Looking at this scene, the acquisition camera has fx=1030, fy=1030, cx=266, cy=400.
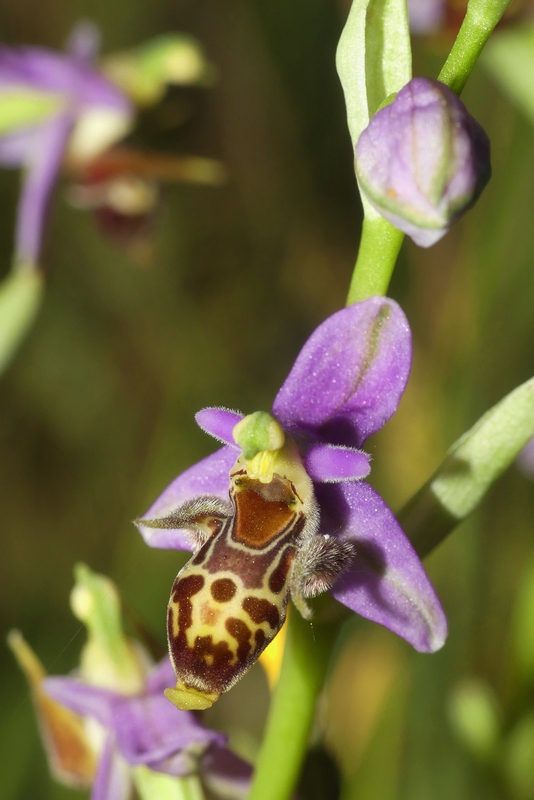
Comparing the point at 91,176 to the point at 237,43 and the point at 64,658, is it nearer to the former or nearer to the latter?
the point at 64,658

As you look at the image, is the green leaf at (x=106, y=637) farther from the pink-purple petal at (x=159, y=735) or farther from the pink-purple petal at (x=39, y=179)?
the pink-purple petal at (x=39, y=179)

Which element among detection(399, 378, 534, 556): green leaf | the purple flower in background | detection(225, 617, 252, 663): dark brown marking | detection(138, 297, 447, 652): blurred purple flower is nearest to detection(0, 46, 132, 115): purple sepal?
the purple flower in background

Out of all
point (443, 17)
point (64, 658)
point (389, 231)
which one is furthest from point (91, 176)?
point (389, 231)

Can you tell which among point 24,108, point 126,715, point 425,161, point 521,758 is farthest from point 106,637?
point 24,108

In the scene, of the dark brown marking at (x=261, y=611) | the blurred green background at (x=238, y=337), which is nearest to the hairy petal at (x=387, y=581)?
the dark brown marking at (x=261, y=611)

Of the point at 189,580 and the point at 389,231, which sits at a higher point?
the point at 389,231
